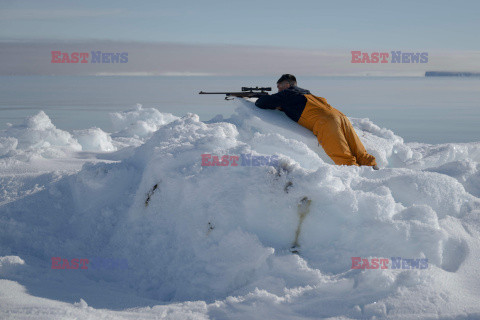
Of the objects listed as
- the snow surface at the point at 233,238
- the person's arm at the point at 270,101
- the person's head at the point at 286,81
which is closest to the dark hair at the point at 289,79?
the person's head at the point at 286,81

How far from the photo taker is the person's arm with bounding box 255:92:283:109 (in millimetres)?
6035

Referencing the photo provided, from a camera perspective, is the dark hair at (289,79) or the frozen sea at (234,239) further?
the dark hair at (289,79)

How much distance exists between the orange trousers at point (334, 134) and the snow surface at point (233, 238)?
29.7 inches

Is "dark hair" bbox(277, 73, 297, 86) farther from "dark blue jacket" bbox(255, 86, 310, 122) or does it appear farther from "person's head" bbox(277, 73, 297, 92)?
"dark blue jacket" bbox(255, 86, 310, 122)

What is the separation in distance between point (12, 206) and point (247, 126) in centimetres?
311

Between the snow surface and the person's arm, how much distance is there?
127 cm

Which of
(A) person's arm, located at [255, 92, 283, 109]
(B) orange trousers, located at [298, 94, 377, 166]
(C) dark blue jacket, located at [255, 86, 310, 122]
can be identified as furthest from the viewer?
(A) person's arm, located at [255, 92, 283, 109]

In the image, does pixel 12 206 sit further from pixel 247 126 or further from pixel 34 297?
pixel 247 126

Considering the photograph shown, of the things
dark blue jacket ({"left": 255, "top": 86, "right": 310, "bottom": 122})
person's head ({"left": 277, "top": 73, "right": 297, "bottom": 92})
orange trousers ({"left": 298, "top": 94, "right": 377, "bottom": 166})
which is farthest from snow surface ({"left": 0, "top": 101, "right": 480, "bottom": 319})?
person's head ({"left": 277, "top": 73, "right": 297, "bottom": 92})

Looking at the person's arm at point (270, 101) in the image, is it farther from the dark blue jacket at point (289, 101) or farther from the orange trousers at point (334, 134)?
the orange trousers at point (334, 134)

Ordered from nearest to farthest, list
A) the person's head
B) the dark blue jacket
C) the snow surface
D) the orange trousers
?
the snow surface → the orange trousers → the dark blue jacket → the person's head

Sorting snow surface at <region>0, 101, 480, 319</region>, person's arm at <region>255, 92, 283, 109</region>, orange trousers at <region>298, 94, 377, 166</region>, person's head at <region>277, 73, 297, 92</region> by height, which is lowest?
snow surface at <region>0, 101, 480, 319</region>

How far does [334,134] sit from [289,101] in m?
0.86

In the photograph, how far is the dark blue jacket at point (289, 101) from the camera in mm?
5898
